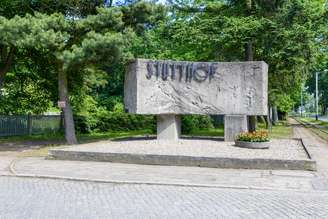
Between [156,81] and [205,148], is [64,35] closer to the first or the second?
[156,81]

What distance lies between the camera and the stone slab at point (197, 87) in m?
21.4

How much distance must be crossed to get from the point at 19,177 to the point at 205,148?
7848 mm

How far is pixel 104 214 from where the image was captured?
28.3 feet

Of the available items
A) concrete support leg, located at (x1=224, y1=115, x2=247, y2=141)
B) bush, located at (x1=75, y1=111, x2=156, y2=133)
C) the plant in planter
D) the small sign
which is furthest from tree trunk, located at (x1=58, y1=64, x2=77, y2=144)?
bush, located at (x1=75, y1=111, x2=156, y2=133)

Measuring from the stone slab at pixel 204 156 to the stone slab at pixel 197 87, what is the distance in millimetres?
2351

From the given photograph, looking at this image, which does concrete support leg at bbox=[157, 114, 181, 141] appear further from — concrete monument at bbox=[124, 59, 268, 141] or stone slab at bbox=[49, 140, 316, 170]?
stone slab at bbox=[49, 140, 316, 170]

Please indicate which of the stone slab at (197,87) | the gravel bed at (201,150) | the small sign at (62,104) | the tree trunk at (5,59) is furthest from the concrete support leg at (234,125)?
the tree trunk at (5,59)

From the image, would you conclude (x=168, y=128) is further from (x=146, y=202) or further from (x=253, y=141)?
(x=146, y=202)

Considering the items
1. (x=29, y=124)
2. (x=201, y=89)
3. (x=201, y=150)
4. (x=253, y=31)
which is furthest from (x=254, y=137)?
(x=29, y=124)

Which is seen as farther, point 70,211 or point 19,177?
point 19,177

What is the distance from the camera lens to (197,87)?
2189cm

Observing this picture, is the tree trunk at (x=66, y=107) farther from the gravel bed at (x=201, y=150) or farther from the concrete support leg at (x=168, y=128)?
the concrete support leg at (x=168, y=128)

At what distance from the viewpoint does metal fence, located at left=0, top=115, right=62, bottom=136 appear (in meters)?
30.0

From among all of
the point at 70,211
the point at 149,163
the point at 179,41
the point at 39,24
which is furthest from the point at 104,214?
the point at 179,41
